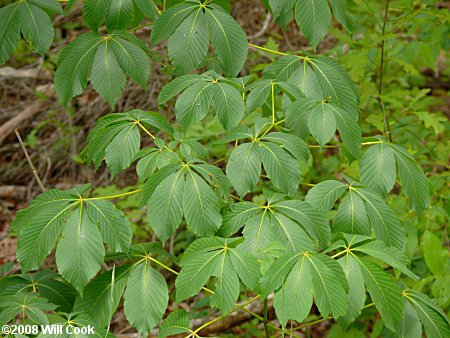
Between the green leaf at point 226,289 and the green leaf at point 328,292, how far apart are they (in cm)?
20

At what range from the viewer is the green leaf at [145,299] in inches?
63.7

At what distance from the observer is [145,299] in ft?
5.41

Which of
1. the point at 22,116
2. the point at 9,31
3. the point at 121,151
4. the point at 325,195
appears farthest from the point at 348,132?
the point at 22,116

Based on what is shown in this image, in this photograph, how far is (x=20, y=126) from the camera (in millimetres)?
4824

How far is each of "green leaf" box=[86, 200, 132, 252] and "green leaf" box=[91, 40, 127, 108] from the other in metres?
0.42

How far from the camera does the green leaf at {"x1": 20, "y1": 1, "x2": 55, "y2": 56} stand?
1.97 meters

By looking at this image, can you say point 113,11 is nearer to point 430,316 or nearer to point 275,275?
point 275,275

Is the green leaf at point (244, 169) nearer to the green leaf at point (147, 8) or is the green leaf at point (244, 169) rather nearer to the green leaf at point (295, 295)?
the green leaf at point (295, 295)

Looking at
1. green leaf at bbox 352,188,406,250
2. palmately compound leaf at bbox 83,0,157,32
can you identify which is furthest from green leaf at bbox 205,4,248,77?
green leaf at bbox 352,188,406,250

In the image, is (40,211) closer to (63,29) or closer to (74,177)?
(74,177)

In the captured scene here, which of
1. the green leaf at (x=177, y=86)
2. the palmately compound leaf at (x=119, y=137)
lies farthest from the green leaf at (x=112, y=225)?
the green leaf at (x=177, y=86)

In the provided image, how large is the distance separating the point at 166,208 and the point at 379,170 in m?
0.65

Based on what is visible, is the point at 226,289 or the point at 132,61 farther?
the point at 132,61

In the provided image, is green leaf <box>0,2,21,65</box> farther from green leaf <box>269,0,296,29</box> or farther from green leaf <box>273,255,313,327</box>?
green leaf <box>273,255,313,327</box>
